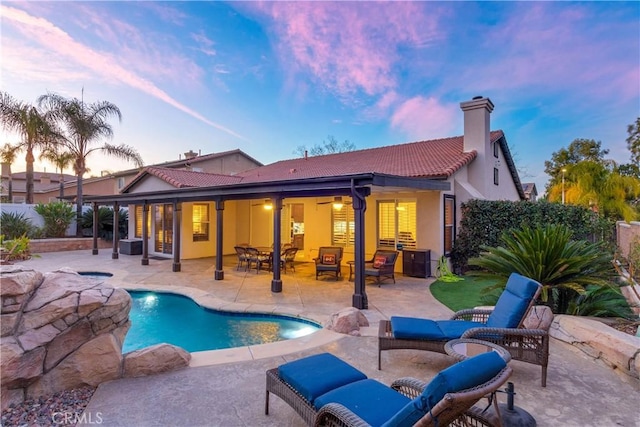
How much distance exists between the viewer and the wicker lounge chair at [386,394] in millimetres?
1979

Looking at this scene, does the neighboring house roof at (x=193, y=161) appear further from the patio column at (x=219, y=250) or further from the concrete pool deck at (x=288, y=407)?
the concrete pool deck at (x=288, y=407)

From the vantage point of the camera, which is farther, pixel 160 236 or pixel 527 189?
pixel 527 189

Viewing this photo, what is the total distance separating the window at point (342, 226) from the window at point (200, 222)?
6441 mm

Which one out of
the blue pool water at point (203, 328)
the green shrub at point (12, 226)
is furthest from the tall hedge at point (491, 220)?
the green shrub at point (12, 226)

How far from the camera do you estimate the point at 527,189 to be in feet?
106

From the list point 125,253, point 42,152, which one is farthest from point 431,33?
point 42,152

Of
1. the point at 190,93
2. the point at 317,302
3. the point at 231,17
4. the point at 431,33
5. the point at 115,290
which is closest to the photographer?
the point at 115,290

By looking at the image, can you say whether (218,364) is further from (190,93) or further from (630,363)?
(190,93)

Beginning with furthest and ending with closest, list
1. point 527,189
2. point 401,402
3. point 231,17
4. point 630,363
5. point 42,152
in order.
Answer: point 527,189
point 42,152
point 231,17
point 630,363
point 401,402

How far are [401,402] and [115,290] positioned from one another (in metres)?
3.76

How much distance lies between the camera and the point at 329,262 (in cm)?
1109

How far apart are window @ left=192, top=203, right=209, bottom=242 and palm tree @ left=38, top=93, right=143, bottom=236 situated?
896cm

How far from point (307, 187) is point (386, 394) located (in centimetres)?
617

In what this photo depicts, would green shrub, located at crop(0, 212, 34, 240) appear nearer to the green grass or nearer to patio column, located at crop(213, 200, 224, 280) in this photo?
patio column, located at crop(213, 200, 224, 280)
